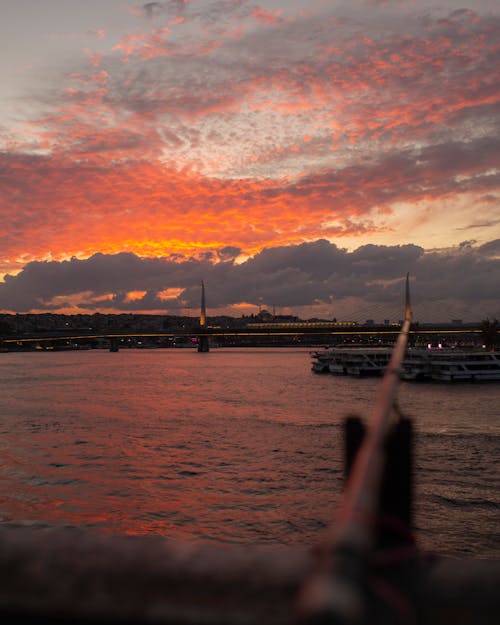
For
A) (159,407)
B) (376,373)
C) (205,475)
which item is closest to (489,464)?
(205,475)

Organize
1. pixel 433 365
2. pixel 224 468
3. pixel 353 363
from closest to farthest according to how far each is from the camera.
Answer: pixel 224 468 → pixel 433 365 → pixel 353 363

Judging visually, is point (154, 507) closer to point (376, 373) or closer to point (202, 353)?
point (376, 373)

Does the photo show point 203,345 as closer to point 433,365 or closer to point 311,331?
point 311,331

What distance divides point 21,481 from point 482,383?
53.1m

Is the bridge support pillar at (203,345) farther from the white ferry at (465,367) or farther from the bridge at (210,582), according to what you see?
the bridge at (210,582)

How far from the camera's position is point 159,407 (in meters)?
43.9

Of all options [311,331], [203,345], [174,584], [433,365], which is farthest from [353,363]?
[203,345]

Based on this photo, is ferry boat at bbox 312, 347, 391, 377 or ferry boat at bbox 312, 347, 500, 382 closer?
ferry boat at bbox 312, 347, 500, 382

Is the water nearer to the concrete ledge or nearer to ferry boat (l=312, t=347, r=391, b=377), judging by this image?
the concrete ledge

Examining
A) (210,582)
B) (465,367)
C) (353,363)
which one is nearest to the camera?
(210,582)

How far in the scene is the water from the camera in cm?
1530

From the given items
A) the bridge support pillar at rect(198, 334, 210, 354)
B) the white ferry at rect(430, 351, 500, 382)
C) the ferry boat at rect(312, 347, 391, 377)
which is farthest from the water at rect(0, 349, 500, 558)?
the bridge support pillar at rect(198, 334, 210, 354)

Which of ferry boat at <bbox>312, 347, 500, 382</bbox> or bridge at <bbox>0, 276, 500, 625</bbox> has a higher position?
bridge at <bbox>0, 276, 500, 625</bbox>

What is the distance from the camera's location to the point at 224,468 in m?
22.2
